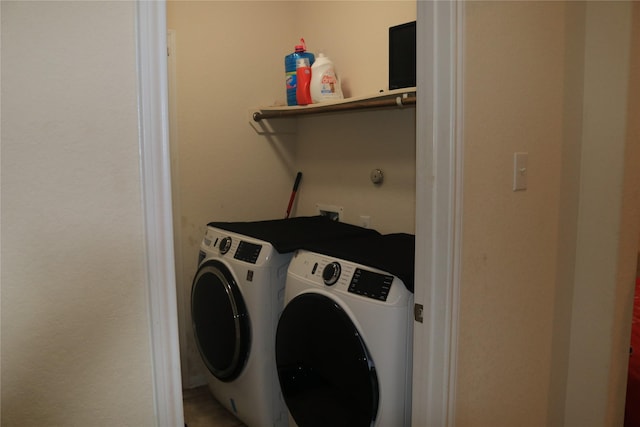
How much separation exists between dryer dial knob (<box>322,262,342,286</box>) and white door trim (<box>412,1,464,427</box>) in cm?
43

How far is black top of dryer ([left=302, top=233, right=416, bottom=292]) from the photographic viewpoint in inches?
55.9

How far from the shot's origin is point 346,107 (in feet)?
6.74

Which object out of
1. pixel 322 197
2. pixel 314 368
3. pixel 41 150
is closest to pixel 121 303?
pixel 41 150

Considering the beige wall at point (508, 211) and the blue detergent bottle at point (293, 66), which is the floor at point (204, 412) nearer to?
the beige wall at point (508, 211)

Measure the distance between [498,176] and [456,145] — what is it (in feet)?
0.67

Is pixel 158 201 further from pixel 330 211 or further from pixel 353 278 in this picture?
pixel 330 211

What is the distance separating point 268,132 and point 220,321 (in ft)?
3.89

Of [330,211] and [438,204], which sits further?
[330,211]

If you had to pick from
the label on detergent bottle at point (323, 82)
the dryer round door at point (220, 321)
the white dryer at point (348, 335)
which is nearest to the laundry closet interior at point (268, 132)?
the label on detergent bottle at point (323, 82)

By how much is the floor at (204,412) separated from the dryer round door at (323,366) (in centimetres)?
66

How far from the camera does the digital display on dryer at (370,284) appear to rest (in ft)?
4.63

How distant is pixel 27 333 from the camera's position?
1.94 ft

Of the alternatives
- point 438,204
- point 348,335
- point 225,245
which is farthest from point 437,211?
point 225,245

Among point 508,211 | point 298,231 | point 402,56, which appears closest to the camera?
point 508,211
